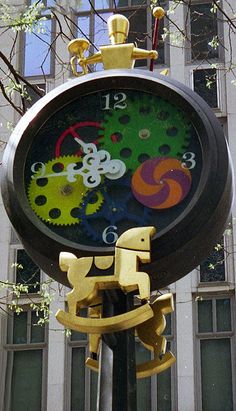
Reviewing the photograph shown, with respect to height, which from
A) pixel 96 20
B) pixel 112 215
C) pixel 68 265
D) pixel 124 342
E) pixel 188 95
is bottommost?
pixel 124 342

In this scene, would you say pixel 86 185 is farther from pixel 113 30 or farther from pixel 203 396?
pixel 203 396

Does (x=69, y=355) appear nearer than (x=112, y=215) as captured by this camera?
No

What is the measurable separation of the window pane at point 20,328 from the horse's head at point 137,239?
1249 centimetres

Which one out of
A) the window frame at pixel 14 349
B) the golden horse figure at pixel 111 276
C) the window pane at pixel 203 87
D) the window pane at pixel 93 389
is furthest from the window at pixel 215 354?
the golden horse figure at pixel 111 276

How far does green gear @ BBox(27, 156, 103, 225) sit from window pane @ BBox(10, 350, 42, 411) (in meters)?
12.0

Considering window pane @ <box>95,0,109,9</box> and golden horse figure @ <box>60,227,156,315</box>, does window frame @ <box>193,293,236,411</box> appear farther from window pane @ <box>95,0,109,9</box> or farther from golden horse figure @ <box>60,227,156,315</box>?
golden horse figure @ <box>60,227,156,315</box>

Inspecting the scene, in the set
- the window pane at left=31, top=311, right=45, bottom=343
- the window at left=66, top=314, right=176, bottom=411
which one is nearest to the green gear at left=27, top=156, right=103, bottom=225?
the window at left=66, top=314, right=176, bottom=411

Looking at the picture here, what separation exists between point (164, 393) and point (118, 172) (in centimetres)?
1153

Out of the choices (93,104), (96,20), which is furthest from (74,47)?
(96,20)

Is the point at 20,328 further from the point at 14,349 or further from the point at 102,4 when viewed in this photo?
the point at 102,4

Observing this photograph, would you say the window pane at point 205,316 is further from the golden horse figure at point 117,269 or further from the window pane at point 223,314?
the golden horse figure at point 117,269

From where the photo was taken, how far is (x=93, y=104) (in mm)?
2572

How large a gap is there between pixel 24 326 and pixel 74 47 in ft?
39.6

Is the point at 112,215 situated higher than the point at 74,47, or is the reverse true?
the point at 74,47
